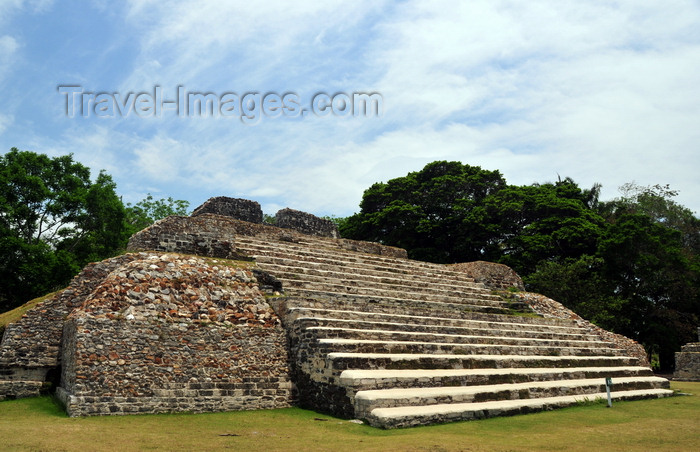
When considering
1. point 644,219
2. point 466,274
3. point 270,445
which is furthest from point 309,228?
point 644,219

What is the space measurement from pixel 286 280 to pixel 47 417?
462 cm

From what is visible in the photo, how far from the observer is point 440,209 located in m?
27.8

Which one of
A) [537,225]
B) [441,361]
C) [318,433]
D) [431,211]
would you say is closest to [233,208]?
[441,361]

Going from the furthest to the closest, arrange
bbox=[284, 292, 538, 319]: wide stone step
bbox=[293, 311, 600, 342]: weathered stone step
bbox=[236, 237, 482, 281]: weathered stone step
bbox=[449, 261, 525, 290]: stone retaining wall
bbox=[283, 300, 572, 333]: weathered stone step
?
bbox=[449, 261, 525, 290]: stone retaining wall
bbox=[236, 237, 482, 281]: weathered stone step
bbox=[284, 292, 538, 319]: wide stone step
bbox=[283, 300, 572, 333]: weathered stone step
bbox=[293, 311, 600, 342]: weathered stone step

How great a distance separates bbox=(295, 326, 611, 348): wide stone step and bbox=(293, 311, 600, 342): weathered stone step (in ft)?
0.28

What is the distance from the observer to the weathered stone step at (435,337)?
7664 mm

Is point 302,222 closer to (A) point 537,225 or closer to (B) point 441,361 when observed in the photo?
(B) point 441,361

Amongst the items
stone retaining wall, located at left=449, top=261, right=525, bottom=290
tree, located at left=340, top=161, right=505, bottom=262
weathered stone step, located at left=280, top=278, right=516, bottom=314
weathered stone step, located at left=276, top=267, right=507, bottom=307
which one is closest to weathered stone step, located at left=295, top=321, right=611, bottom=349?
weathered stone step, located at left=280, top=278, right=516, bottom=314

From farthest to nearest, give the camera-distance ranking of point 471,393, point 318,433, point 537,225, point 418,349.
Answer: point 537,225, point 418,349, point 471,393, point 318,433

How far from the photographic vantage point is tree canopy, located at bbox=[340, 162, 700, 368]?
21016mm

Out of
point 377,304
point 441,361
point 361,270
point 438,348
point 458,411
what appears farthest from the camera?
point 361,270

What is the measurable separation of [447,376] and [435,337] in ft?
5.18

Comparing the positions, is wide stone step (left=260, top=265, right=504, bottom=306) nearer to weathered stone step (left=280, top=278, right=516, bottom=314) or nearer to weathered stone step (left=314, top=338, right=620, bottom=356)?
weathered stone step (left=280, top=278, right=516, bottom=314)

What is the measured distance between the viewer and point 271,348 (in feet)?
26.1
